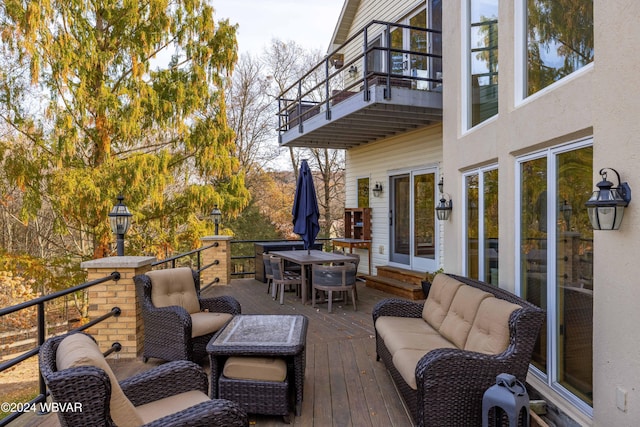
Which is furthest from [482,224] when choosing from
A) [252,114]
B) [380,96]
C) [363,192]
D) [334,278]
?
[252,114]

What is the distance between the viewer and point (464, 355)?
260 centimetres

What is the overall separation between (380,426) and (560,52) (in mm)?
3061

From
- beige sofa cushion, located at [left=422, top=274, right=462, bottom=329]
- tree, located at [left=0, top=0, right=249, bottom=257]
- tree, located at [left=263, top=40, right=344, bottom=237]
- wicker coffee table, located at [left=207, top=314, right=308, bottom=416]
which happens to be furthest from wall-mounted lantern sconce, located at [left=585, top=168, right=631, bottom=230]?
tree, located at [left=263, top=40, right=344, bottom=237]

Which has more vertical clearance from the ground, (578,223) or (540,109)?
(540,109)

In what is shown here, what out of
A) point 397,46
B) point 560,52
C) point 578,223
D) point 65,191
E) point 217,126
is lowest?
point 578,223

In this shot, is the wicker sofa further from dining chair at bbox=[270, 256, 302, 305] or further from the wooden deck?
dining chair at bbox=[270, 256, 302, 305]

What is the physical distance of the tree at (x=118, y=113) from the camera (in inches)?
328

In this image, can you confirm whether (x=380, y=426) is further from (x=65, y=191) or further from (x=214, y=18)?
(x=214, y=18)

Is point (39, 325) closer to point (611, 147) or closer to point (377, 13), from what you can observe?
point (611, 147)

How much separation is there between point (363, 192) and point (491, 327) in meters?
7.25

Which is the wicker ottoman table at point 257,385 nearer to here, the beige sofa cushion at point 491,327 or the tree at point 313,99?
the beige sofa cushion at point 491,327

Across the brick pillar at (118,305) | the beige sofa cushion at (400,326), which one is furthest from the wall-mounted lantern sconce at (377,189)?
the brick pillar at (118,305)

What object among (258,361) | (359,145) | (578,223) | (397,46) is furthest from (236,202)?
(578,223)

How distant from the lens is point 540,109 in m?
3.23
